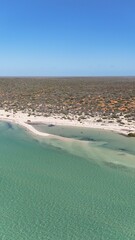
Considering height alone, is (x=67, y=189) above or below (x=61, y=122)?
below

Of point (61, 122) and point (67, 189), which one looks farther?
point (61, 122)

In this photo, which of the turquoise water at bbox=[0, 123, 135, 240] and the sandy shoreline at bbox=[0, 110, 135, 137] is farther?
the sandy shoreline at bbox=[0, 110, 135, 137]

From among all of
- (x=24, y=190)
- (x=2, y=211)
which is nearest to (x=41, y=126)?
(x=24, y=190)

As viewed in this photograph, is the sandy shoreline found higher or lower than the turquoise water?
higher

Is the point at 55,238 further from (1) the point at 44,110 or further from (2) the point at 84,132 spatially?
(1) the point at 44,110

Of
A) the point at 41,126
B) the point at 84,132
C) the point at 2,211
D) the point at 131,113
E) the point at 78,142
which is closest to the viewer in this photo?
the point at 2,211
